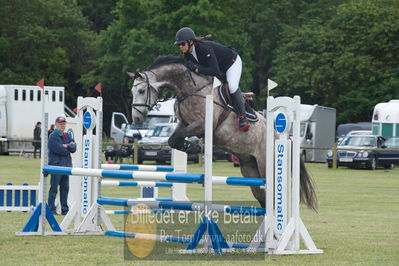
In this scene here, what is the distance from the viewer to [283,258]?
26.0ft

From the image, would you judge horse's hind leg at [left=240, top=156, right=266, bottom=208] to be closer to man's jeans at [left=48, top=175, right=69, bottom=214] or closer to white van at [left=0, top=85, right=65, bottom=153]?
man's jeans at [left=48, top=175, right=69, bottom=214]

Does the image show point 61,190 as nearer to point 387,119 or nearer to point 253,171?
point 253,171

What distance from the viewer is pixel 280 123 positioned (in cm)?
824

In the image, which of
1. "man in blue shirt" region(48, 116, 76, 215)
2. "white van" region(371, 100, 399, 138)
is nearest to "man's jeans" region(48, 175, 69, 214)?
"man in blue shirt" region(48, 116, 76, 215)

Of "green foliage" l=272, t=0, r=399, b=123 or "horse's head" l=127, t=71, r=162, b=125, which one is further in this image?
"green foliage" l=272, t=0, r=399, b=123

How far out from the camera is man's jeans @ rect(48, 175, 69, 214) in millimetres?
12734

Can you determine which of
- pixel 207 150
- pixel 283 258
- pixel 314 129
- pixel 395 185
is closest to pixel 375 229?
pixel 283 258

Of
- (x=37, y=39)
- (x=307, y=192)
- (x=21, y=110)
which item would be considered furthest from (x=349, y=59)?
(x=307, y=192)

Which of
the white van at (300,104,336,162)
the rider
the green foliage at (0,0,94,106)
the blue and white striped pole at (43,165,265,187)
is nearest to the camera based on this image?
the blue and white striped pole at (43,165,265,187)

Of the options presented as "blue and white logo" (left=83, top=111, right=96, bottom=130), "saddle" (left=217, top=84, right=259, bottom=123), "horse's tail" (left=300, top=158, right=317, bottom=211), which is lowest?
"horse's tail" (left=300, top=158, right=317, bottom=211)

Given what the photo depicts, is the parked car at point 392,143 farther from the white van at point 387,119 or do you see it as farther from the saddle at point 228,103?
the saddle at point 228,103

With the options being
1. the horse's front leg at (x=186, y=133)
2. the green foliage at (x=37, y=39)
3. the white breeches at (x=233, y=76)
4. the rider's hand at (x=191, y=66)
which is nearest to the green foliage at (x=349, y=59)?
the green foliage at (x=37, y=39)

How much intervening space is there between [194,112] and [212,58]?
0.64 m

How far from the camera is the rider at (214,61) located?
9070 mm
